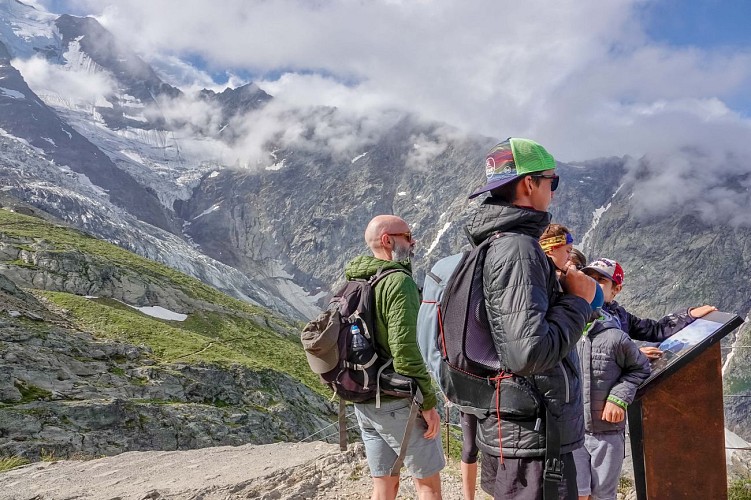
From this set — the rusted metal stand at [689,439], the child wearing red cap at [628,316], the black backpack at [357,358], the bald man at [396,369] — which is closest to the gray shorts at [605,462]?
the rusted metal stand at [689,439]

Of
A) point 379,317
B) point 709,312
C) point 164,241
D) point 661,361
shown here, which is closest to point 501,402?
point 379,317

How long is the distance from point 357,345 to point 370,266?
79cm

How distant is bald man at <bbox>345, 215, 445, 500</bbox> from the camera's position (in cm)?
450

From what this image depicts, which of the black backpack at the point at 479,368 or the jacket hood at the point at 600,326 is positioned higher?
the jacket hood at the point at 600,326

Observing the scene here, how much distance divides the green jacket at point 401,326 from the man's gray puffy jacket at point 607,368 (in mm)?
1650

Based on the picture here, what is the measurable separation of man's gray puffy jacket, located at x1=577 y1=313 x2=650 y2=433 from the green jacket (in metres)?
1.65

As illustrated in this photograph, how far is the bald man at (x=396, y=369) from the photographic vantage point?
450 centimetres

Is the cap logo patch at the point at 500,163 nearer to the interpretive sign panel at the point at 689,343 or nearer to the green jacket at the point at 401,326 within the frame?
the green jacket at the point at 401,326

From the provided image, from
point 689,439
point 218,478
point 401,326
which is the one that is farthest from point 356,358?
point 218,478

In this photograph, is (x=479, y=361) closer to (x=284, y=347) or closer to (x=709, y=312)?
(x=709, y=312)

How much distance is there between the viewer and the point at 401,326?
14.7 ft

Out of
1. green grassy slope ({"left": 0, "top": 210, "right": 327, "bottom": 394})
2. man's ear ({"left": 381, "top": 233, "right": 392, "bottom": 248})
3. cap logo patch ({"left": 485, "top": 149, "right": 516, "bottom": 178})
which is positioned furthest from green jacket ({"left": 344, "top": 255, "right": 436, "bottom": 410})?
green grassy slope ({"left": 0, "top": 210, "right": 327, "bottom": 394})

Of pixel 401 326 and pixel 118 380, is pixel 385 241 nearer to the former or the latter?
pixel 401 326

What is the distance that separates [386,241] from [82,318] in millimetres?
38351
